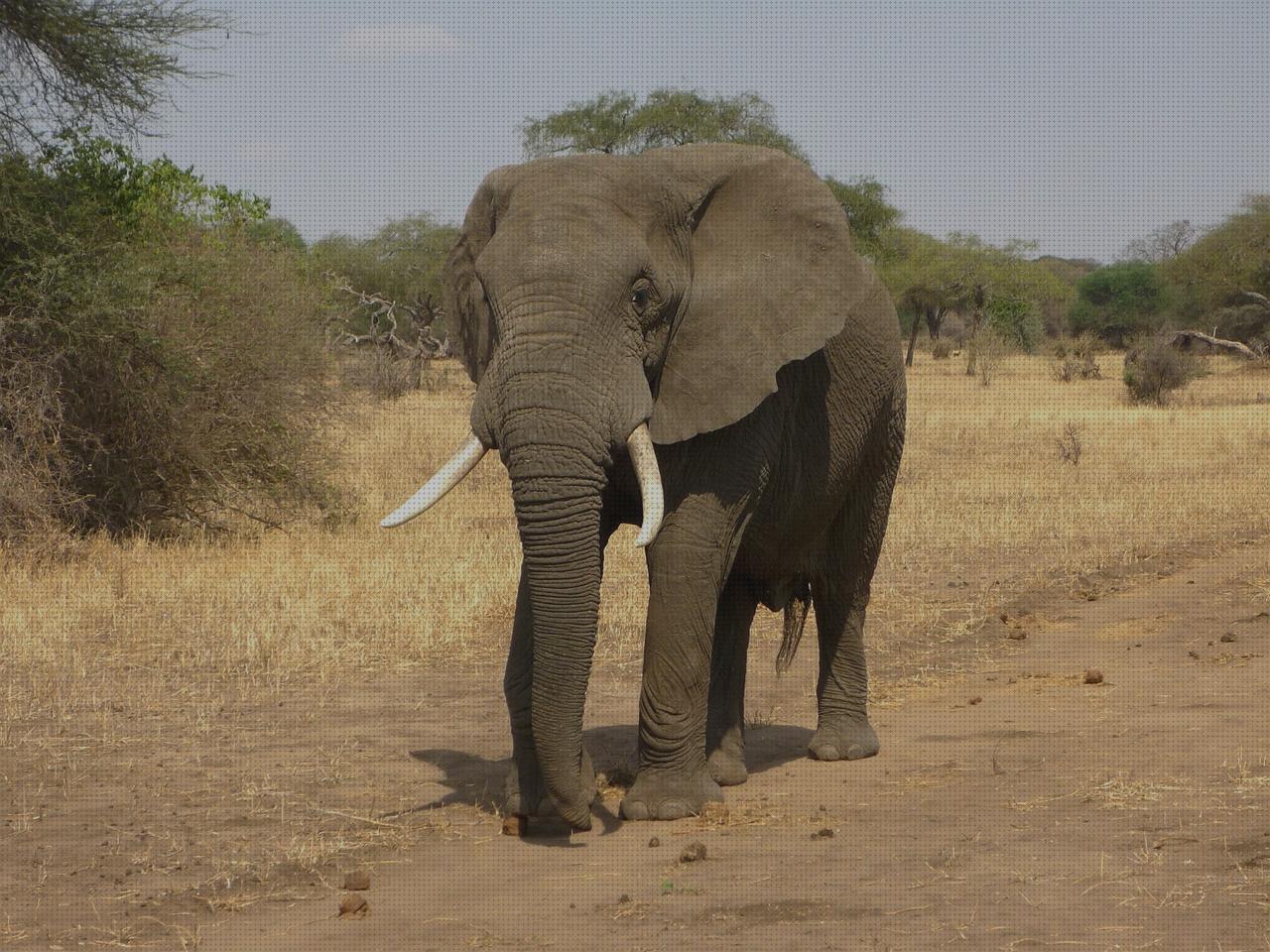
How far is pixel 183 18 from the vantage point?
41.5 ft

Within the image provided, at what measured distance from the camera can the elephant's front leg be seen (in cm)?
546

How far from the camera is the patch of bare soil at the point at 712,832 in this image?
14.8 ft

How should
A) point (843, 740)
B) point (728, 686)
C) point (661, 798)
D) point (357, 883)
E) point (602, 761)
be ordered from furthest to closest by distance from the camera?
point (843, 740)
point (602, 761)
point (728, 686)
point (661, 798)
point (357, 883)

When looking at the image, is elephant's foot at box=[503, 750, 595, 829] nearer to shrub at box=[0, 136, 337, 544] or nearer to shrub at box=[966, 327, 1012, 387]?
shrub at box=[0, 136, 337, 544]

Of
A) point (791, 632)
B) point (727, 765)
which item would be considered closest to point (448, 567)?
point (791, 632)

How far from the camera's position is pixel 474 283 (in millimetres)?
5727

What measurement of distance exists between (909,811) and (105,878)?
2.68 meters

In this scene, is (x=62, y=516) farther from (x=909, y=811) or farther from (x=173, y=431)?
(x=909, y=811)

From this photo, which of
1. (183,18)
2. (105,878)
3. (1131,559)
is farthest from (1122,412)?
(105,878)

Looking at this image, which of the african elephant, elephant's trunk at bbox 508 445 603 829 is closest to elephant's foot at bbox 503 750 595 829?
the african elephant

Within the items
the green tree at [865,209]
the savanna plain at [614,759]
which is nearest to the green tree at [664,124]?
the green tree at [865,209]

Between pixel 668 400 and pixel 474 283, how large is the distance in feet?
2.90

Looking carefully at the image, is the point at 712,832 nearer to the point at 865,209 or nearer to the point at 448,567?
the point at 448,567

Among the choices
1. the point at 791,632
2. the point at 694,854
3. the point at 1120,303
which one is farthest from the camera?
the point at 1120,303
